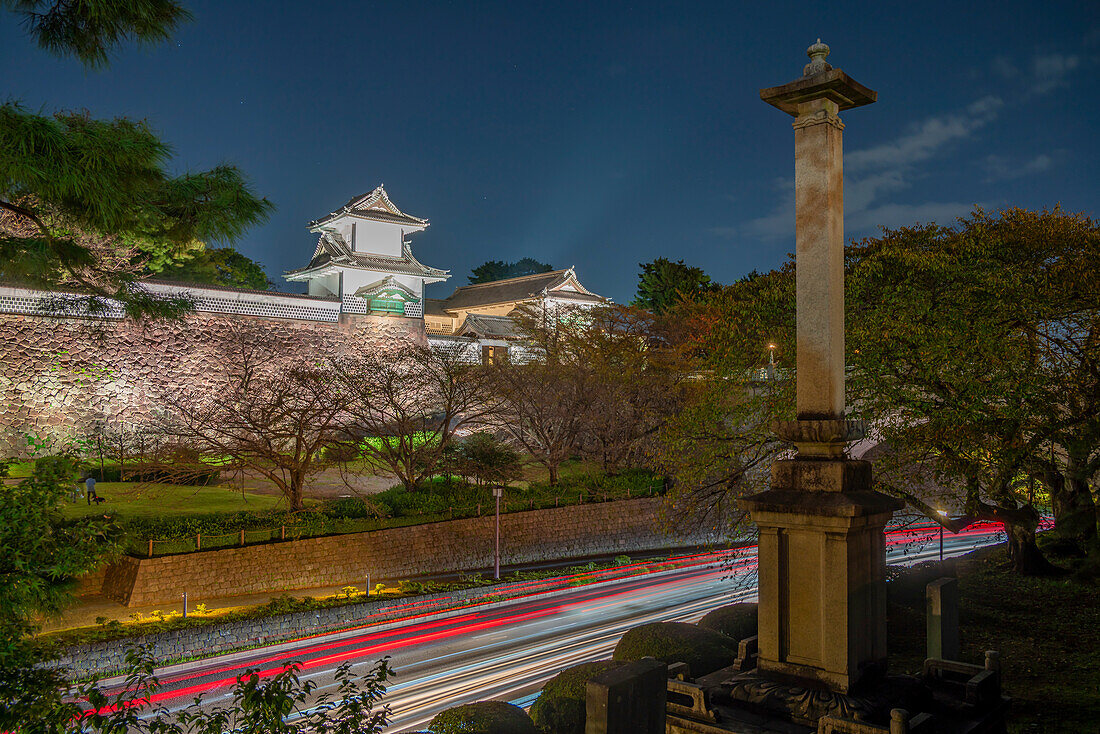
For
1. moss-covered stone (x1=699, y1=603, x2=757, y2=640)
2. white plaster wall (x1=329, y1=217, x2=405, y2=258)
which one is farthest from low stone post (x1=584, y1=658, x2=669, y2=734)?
white plaster wall (x1=329, y1=217, x2=405, y2=258)

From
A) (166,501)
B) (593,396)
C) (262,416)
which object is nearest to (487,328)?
(593,396)

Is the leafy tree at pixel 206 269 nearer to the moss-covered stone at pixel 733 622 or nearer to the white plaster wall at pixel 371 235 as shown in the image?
the white plaster wall at pixel 371 235

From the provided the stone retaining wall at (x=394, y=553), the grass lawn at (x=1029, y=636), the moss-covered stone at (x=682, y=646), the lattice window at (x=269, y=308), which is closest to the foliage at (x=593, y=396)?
the stone retaining wall at (x=394, y=553)

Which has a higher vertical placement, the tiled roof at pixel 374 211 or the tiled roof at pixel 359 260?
the tiled roof at pixel 374 211

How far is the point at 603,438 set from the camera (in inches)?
1158

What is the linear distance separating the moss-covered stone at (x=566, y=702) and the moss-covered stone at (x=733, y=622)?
2865 mm

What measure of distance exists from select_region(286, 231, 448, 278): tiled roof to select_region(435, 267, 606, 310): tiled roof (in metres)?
8.95

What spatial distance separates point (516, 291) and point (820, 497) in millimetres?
47399

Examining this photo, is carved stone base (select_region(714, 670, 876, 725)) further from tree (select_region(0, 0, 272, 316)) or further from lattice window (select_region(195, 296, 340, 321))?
lattice window (select_region(195, 296, 340, 321))

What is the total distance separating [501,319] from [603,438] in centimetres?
2042

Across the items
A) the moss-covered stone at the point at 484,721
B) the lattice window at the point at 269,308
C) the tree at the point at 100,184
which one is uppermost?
the lattice window at the point at 269,308

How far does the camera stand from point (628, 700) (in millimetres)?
5754

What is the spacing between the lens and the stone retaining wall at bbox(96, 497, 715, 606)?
1666cm

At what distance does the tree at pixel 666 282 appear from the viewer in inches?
1736
